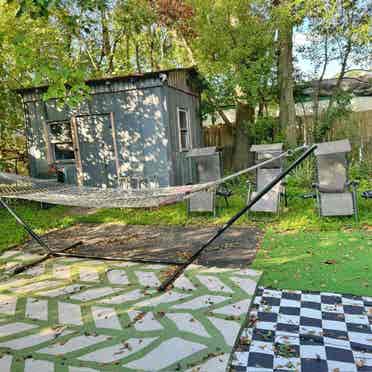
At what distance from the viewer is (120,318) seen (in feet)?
8.64

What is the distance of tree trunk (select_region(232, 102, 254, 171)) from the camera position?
9.76m

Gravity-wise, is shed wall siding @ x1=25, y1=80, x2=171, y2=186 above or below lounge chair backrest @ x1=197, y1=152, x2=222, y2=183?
above

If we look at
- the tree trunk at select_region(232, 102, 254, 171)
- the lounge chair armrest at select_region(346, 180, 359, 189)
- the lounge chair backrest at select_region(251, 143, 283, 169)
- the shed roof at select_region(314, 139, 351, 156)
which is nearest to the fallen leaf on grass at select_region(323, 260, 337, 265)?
the lounge chair armrest at select_region(346, 180, 359, 189)

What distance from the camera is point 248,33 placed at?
7730 mm

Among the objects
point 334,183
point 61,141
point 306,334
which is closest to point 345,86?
point 334,183

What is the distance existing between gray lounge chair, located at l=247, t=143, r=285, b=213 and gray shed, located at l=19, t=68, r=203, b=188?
2.35 metres

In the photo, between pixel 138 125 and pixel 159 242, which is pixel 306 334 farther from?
pixel 138 125

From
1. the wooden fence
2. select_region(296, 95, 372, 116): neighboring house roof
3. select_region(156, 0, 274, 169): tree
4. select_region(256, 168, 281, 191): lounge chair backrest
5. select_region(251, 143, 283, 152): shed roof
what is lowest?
select_region(256, 168, 281, 191): lounge chair backrest

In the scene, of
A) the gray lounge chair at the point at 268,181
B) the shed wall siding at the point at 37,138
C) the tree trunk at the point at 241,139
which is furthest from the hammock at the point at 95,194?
the tree trunk at the point at 241,139

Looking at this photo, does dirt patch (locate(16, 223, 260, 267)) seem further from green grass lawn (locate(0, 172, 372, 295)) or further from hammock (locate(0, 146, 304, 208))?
hammock (locate(0, 146, 304, 208))

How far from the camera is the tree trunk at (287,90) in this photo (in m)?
8.40

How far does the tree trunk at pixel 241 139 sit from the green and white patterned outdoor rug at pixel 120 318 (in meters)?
6.75

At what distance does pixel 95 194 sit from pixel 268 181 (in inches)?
123

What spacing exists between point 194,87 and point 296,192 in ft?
14.4
